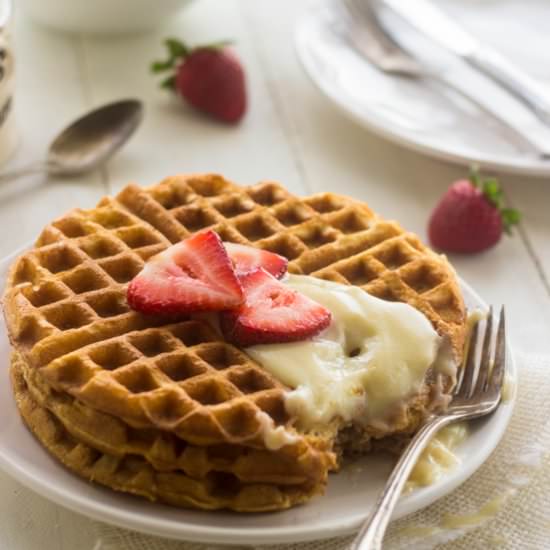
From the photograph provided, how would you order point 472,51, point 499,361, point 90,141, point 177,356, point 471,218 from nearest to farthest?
point 177,356
point 499,361
point 471,218
point 90,141
point 472,51

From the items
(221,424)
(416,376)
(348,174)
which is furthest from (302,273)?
(348,174)

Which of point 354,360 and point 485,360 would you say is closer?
point 354,360

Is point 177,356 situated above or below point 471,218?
above

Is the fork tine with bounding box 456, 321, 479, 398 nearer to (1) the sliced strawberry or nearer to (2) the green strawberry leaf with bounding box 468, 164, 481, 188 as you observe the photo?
(1) the sliced strawberry

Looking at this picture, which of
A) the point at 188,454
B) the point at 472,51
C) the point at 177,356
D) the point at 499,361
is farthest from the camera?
the point at 472,51

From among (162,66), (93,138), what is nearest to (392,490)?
(93,138)

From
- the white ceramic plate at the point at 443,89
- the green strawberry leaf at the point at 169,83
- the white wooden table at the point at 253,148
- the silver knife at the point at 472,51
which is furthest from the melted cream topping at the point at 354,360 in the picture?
the green strawberry leaf at the point at 169,83

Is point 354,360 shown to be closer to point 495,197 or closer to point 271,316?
point 271,316

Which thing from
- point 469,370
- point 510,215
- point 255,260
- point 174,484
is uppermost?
point 255,260

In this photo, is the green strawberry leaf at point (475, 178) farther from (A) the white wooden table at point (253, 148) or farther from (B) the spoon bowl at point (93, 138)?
(B) the spoon bowl at point (93, 138)
